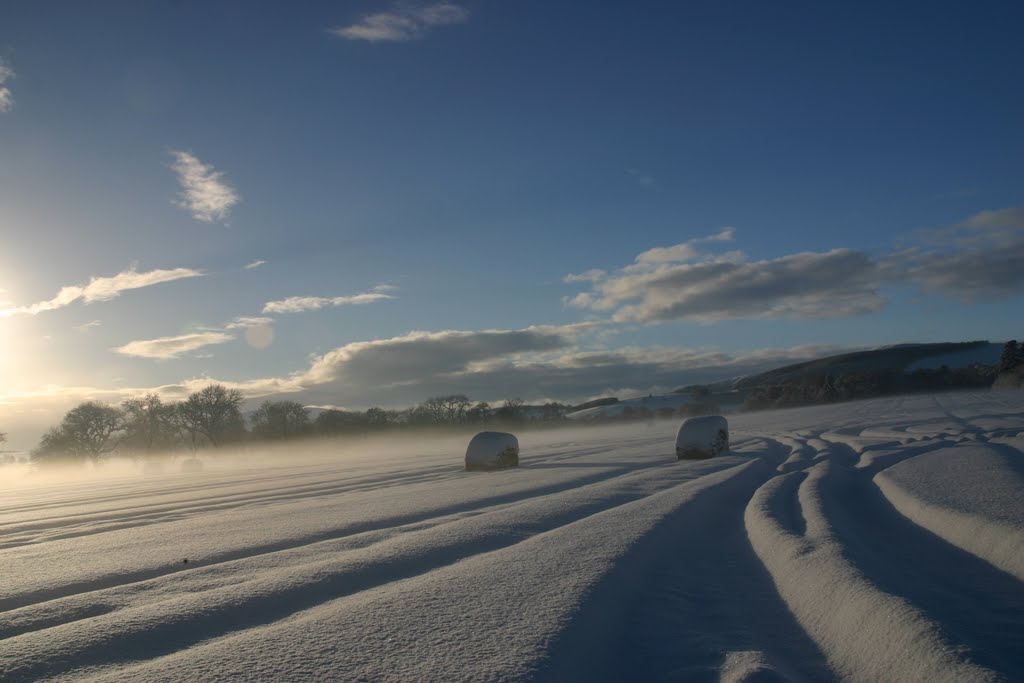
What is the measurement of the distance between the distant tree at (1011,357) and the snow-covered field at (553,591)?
62671 mm

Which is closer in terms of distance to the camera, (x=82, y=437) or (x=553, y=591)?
(x=553, y=591)

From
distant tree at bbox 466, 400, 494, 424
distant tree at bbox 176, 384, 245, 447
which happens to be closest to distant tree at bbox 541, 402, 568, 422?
distant tree at bbox 466, 400, 494, 424

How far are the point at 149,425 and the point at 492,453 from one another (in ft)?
200

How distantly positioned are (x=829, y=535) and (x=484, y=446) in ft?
41.0

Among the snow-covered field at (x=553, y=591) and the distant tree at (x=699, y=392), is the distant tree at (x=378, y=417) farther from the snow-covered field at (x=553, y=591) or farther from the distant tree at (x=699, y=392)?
the snow-covered field at (x=553, y=591)

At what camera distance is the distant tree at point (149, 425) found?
211 ft

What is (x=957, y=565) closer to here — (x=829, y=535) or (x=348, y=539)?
(x=829, y=535)

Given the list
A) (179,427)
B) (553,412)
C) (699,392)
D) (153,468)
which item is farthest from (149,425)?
(699,392)

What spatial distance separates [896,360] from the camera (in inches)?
3856

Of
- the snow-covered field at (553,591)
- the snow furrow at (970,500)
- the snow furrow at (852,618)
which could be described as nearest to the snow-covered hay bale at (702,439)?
the snow furrow at (970,500)

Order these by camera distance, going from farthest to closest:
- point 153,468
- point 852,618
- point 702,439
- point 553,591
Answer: point 153,468, point 702,439, point 553,591, point 852,618

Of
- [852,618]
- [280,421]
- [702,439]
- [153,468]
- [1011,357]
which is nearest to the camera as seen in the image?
[852,618]

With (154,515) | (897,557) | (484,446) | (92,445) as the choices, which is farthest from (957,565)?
(92,445)

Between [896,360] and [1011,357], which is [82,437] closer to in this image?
[1011,357]
